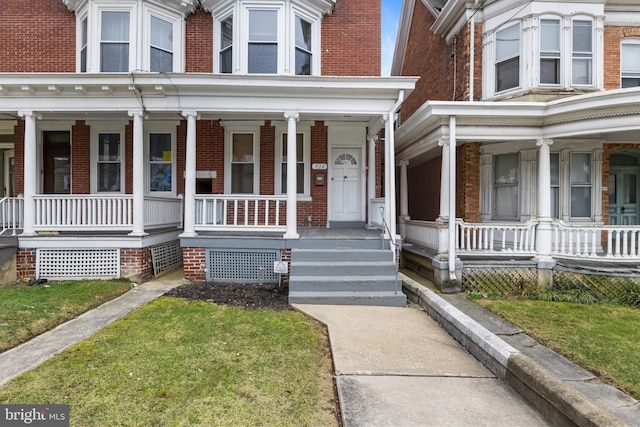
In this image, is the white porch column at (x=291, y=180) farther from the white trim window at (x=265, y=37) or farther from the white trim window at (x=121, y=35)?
the white trim window at (x=121, y=35)

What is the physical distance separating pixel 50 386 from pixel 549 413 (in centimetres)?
446

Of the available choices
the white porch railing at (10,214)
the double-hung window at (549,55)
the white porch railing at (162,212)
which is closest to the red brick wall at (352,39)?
the double-hung window at (549,55)

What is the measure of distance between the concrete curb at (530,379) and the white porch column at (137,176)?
21.5ft

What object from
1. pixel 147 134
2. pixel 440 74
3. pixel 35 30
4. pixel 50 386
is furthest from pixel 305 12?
pixel 50 386

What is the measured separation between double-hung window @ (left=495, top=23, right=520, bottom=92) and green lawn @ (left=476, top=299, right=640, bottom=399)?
5.61 m

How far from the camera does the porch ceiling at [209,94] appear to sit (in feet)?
24.9

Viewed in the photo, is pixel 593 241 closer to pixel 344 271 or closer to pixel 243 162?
pixel 344 271

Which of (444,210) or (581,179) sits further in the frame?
(581,179)

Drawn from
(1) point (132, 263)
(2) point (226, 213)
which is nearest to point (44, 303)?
(1) point (132, 263)

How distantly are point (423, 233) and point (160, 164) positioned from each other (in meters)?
7.50

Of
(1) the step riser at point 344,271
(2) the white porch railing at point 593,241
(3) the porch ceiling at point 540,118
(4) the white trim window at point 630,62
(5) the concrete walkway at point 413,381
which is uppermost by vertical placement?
(4) the white trim window at point 630,62

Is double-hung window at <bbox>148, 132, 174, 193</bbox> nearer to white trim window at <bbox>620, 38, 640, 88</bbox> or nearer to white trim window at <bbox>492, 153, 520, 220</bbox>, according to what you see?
white trim window at <bbox>492, 153, 520, 220</bbox>

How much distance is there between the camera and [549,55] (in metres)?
8.83

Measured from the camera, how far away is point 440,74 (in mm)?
11523
